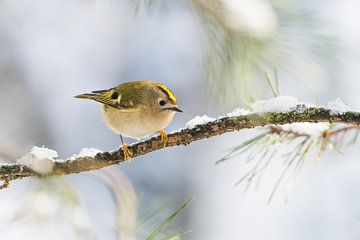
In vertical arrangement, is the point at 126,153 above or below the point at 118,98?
below

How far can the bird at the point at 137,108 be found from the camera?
156cm

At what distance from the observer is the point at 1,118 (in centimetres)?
368

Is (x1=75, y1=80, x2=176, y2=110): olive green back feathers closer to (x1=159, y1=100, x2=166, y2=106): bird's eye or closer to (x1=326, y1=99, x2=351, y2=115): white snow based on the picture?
(x1=159, y1=100, x2=166, y2=106): bird's eye

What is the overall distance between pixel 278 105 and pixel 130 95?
A: 2.60 feet

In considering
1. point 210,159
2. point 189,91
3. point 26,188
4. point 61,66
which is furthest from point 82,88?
point 26,188

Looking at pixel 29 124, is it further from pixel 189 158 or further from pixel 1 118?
pixel 189 158

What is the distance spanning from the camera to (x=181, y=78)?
418 cm

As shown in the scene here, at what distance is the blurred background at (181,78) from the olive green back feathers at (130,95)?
16cm

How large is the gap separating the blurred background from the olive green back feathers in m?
0.16

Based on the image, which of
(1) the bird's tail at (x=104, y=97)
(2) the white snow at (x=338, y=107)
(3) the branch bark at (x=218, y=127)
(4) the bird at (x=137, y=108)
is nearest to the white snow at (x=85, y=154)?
(3) the branch bark at (x=218, y=127)

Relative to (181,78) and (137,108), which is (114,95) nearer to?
(137,108)

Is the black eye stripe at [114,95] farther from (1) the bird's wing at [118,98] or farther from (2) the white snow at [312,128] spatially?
(2) the white snow at [312,128]

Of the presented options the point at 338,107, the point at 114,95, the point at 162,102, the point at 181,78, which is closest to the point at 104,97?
the point at 114,95

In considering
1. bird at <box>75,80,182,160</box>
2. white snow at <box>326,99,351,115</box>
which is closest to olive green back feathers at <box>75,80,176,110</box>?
bird at <box>75,80,182,160</box>
